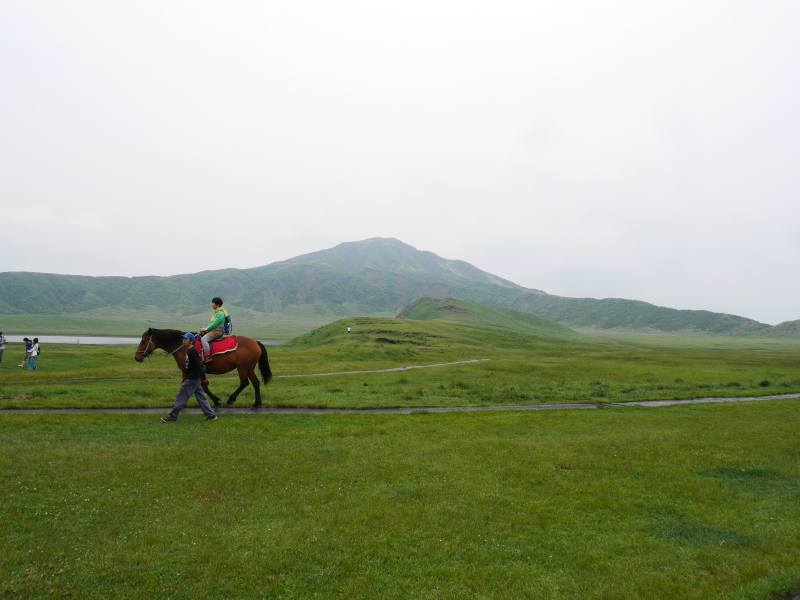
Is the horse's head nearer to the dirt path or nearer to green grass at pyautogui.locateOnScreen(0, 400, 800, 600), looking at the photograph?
Answer: the dirt path

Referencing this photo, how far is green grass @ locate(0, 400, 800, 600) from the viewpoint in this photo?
8344 millimetres

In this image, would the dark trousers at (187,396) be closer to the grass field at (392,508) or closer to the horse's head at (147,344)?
the grass field at (392,508)

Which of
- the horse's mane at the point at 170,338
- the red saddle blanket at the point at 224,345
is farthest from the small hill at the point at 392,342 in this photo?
the horse's mane at the point at 170,338

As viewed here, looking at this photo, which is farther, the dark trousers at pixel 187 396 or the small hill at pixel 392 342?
the small hill at pixel 392 342

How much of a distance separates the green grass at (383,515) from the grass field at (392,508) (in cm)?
6

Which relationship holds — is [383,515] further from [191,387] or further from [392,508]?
[191,387]

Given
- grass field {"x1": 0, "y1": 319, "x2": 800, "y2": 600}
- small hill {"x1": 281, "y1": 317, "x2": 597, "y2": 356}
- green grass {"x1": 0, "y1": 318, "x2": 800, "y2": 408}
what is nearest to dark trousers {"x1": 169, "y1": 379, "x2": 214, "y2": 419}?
grass field {"x1": 0, "y1": 319, "x2": 800, "y2": 600}

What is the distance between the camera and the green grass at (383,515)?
27.4ft

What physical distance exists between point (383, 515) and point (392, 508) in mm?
483

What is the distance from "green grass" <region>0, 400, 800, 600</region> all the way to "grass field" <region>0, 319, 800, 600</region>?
0.06 m

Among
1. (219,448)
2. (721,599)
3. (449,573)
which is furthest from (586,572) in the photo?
(219,448)

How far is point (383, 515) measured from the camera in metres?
11.1

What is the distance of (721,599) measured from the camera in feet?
26.9

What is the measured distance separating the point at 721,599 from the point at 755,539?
3.61 m
